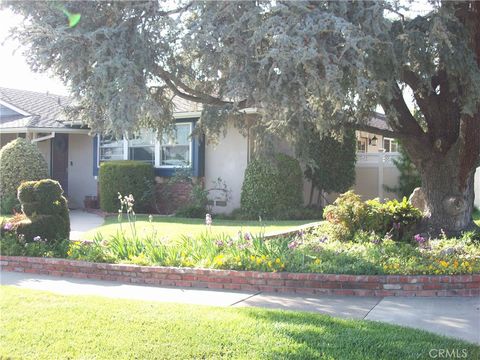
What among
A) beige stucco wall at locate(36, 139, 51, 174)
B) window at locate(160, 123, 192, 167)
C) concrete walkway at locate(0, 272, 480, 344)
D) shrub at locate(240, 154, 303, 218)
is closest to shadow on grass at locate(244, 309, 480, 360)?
concrete walkway at locate(0, 272, 480, 344)

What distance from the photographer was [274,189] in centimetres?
1413

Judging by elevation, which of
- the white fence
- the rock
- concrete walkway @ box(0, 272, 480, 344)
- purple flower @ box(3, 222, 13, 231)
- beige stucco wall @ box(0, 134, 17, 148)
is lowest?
concrete walkway @ box(0, 272, 480, 344)

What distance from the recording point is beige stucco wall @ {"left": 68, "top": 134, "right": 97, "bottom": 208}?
1969 cm

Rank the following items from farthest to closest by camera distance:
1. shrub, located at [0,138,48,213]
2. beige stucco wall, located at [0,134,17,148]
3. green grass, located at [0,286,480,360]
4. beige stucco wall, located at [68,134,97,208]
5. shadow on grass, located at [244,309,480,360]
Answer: beige stucco wall, located at [0,134,17,148] < beige stucco wall, located at [68,134,97,208] < shrub, located at [0,138,48,213] < green grass, located at [0,286,480,360] < shadow on grass, located at [244,309,480,360]

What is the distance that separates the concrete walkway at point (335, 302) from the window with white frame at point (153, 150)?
8723 mm

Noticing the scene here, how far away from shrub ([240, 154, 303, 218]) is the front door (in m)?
8.98

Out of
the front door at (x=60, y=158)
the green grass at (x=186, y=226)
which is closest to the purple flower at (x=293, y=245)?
the green grass at (x=186, y=226)

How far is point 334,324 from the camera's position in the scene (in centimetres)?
537

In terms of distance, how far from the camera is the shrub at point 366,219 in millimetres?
9633

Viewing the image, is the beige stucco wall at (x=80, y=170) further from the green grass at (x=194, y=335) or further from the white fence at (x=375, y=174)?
the green grass at (x=194, y=335)

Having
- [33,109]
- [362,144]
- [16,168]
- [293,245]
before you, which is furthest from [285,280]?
[362,144]

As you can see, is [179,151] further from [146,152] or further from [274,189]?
[274,189]

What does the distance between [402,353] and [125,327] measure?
2.63 metres

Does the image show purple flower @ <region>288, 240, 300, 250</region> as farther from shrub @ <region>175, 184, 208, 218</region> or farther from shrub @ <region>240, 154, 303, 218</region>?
shrub @ <region>175, 184, 208, 218</region>
